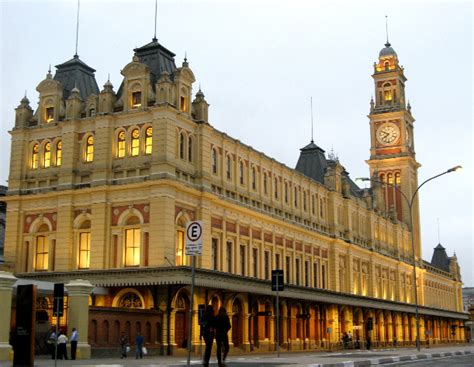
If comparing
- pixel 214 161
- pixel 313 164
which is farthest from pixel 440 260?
pixel 214 161

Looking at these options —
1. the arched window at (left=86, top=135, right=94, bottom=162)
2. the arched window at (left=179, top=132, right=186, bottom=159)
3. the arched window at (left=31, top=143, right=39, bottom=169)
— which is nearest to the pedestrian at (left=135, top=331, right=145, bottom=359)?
the arched window at (left=179, top=132, right=186, bottom=159)

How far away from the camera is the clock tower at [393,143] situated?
315 ft

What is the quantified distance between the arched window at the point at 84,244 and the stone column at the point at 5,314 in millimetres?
15009

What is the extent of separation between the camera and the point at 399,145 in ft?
323

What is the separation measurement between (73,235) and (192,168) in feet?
28.0

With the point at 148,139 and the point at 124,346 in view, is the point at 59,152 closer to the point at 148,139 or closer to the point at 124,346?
the point at 148,139

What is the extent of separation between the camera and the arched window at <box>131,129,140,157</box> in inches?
1794

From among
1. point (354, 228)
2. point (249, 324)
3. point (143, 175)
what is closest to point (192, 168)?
point (143, 175)

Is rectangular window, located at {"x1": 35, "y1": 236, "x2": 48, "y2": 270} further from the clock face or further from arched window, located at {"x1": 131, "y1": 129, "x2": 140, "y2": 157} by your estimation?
the clock face

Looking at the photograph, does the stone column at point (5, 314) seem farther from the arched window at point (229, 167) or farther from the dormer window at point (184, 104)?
the arched window at point (229, 167)

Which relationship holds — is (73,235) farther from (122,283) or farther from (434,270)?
(434,270)

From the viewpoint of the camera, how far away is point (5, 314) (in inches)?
1185

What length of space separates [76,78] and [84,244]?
12.5m

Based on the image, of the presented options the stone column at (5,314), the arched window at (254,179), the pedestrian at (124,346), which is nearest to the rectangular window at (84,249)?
the pedestrian at (124,346)
